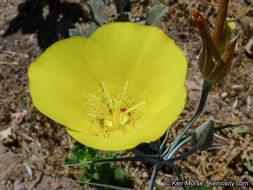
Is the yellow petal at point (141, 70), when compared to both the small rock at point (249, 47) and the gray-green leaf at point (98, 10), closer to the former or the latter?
the gray-green leaf at point (98, 10)

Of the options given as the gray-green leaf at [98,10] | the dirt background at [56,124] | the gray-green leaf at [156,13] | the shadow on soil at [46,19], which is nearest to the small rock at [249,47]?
the dirt background at [56,124]

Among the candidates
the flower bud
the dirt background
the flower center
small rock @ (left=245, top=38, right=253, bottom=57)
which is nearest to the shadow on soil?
the dirt background

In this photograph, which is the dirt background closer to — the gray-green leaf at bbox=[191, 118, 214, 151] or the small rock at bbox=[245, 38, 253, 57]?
the small rock at bbox=[245, 38, 253, 57]

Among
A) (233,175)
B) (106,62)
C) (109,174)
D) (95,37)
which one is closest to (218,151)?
(233,175)

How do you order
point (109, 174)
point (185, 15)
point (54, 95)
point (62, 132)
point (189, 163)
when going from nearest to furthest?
point (54, 95), point (109, 174), point (189, 163), point (62, 132), point (185, 15)

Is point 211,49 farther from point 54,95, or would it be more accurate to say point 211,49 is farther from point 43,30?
point 43,30

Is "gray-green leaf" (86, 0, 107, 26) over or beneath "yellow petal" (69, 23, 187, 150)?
beneath
